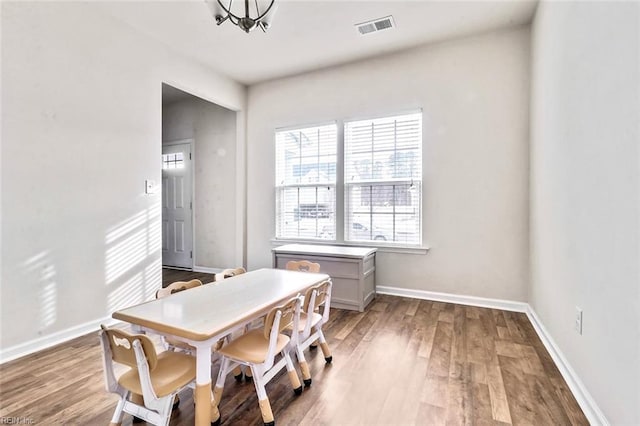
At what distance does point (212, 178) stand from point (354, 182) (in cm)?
258

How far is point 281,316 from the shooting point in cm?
163

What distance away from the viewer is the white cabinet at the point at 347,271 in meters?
3.45

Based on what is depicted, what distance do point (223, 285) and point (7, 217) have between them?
1838 mm

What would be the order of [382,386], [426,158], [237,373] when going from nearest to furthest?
[382,386], [237,373], [426,158]

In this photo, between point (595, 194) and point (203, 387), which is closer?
point (203, 387)

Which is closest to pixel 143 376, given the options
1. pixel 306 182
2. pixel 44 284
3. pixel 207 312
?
pixel 207 312

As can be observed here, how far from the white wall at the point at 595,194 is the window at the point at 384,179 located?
1398 mm

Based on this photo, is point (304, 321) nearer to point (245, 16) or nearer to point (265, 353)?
point (265, 353)

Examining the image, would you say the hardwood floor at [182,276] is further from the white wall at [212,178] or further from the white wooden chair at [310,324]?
the white wooden chair at [310,324]

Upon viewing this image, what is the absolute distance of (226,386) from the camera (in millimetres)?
1979

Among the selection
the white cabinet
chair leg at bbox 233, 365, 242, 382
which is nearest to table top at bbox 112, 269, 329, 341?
chair leg at bbox 233, 365, 242, 382

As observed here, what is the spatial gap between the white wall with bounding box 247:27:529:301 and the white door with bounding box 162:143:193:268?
3.01 meters

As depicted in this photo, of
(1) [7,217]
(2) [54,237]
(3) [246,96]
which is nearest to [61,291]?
(2) [54,237]

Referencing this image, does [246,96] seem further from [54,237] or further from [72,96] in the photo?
[54,237]
